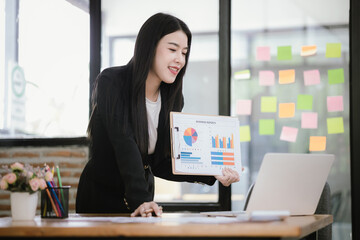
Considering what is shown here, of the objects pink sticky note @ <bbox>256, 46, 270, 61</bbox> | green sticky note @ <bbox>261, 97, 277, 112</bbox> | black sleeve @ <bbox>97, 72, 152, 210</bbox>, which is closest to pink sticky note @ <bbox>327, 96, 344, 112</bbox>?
green sticky note @ <bbox>261, 97, 277, 112</bbox>

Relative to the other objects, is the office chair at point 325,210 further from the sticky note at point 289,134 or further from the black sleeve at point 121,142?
the sticky note at point 289,134

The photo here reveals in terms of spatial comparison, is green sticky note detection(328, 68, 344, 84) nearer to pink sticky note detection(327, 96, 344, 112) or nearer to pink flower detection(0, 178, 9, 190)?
pink sticky note detection(327, 96, 344, 112)

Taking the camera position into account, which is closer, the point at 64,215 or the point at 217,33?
the point at 64,215

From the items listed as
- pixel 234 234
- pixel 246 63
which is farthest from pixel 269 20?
pixel 234 234

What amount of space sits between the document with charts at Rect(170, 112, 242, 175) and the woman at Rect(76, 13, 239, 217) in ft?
0.23

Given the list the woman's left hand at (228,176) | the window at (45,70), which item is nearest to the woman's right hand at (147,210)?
the woman's left hand at (228,176)

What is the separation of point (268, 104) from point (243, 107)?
0.18m

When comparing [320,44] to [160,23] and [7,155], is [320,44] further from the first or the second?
[7,155]

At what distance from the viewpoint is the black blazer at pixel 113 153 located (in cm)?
218

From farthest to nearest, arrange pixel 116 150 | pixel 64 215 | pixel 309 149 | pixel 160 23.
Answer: pixel 309 149
pixel 160 23
pixel 116 150
pixel 64 215

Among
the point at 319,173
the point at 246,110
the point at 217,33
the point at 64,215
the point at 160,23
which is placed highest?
the point at 217,33

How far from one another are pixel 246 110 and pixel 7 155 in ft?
6.00

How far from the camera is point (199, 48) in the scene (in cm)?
405

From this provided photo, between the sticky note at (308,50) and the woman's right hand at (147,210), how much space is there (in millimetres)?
2277
